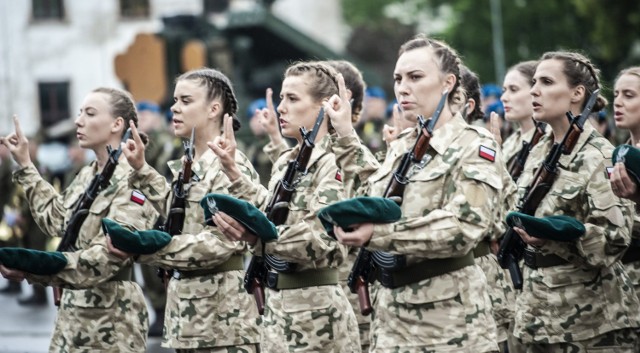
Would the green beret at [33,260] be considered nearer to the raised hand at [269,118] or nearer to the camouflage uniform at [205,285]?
the camouflage uniform at [205,285]

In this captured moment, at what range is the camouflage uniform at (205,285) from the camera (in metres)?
6.91

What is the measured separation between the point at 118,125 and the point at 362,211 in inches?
125

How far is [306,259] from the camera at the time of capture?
6.31 metres

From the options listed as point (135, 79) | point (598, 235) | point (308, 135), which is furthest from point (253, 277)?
point (135, 79)

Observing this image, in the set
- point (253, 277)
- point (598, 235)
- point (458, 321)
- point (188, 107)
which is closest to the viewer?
point (458, 321)

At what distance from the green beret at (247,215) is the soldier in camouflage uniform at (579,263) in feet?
4.54

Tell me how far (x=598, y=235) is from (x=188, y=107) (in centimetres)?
273

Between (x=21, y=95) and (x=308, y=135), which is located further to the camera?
(x=21, y=95)

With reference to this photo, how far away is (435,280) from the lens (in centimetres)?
562

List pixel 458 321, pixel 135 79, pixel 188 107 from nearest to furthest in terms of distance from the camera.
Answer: pixel 458 321 → pixel 188 107 → pixel 135 79

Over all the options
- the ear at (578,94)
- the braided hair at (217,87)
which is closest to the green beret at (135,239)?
the braided hair at (217,87)

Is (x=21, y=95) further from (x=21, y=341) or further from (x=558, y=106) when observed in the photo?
(x=558, y=106)

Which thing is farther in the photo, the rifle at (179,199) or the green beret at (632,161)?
the rifle at (179,199)

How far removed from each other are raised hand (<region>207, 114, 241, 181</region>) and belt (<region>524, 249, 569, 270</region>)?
1.75m
